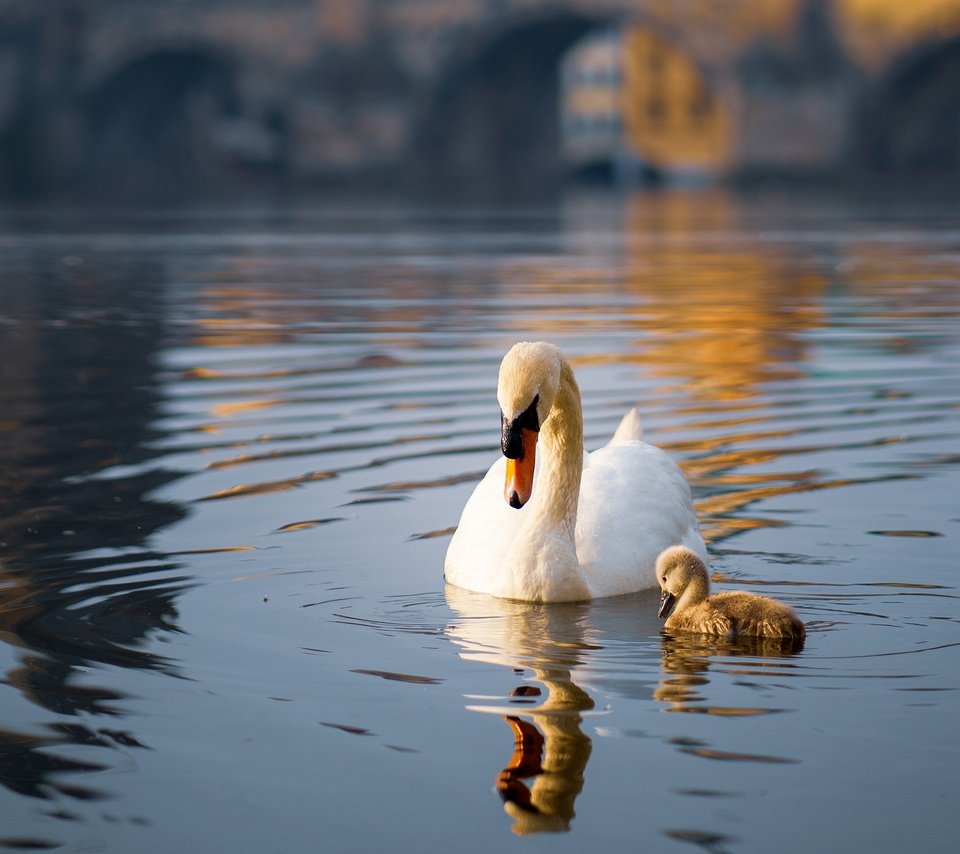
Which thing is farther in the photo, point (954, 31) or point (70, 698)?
point (954, 31)

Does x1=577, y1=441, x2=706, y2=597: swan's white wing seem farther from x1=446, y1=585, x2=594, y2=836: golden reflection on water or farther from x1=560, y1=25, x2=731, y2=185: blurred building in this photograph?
x1=560, y1=25, x2=731, y2=185: blurred building

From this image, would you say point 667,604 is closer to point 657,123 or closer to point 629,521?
point 629,521

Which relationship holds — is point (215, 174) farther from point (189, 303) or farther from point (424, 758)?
point (424, 758)

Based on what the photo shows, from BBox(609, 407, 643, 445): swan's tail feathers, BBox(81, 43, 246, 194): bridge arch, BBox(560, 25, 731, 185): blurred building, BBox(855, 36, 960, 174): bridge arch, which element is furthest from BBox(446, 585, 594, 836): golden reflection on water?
BBox(560, 25, 731, 185): blurred building

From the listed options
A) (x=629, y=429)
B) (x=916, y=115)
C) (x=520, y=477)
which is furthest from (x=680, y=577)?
(x=916, y=115)

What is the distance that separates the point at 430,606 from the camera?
5496 millimetres

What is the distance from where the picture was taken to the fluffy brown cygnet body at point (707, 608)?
4.91 meters

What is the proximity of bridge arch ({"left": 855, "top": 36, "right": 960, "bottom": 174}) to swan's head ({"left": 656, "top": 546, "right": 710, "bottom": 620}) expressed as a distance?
139 ft

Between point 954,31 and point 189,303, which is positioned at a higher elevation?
point 954,31

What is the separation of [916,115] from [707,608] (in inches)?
1850

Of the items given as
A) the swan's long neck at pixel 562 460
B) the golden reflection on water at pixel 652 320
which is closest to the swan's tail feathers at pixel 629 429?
the golden reflection on water at pixel 652 320

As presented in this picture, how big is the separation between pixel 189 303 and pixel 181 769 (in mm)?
11825

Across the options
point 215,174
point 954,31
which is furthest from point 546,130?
point 954,31

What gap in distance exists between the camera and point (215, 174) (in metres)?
54.2
